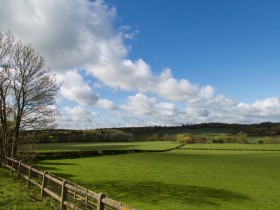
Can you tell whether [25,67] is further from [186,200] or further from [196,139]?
[196,139]

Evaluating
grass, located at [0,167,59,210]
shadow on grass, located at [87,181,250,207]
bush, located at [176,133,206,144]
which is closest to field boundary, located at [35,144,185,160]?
bush, located at [176,133,206,144]

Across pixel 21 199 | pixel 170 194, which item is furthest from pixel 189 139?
pixel 21 199

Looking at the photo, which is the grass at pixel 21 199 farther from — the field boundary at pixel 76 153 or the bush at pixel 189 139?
the bush at pixel 189 139

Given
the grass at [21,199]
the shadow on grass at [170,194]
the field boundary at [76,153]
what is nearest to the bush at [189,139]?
the field boundary at [76,153]

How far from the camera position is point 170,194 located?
3108 cm

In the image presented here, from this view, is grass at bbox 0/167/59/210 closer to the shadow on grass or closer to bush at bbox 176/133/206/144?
the shadow on grass

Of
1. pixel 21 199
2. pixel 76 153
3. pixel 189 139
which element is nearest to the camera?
pixel 21 199

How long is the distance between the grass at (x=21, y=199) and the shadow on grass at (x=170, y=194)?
25.0 ft

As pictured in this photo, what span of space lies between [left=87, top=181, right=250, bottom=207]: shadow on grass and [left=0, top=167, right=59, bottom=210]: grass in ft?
25.0

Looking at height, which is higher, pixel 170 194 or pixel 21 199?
pixel 21 199

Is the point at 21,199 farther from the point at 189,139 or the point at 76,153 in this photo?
the point at 189,139

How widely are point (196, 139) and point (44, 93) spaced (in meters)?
126

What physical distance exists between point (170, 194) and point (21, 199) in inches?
612

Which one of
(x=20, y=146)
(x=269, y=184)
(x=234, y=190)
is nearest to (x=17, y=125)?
(x=20, y=146)
